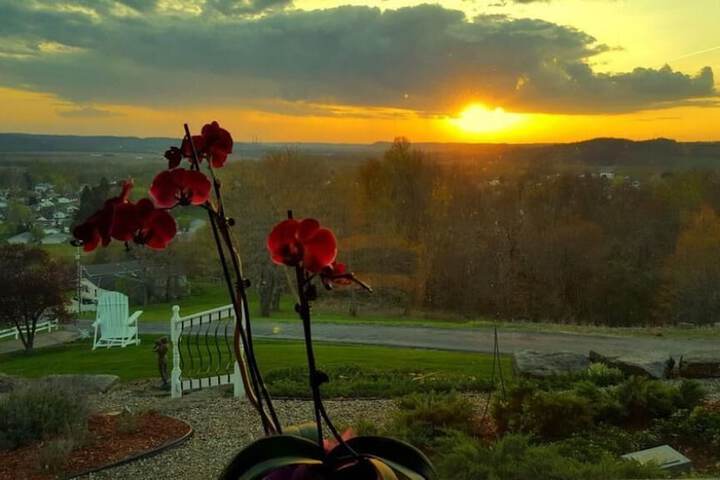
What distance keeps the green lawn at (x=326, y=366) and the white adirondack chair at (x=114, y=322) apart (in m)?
0.07

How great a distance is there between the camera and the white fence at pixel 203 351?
12.9ft

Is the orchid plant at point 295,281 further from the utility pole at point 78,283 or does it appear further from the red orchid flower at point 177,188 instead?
the utility pole at point 78,283

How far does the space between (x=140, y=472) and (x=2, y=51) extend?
193 centimetres

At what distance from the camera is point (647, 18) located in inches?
125

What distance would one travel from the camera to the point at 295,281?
0.52 metres

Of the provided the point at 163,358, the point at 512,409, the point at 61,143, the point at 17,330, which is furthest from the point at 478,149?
the point at 17,330

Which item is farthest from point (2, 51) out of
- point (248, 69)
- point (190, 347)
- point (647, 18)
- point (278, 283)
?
point (647, 18)

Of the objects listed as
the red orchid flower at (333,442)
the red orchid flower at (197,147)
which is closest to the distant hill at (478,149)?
the red orchid flower at (197,147)

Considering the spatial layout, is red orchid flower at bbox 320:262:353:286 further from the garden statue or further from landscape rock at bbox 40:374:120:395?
the garden statue

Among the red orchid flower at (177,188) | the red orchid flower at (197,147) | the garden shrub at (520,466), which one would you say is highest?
the red orchid flower at (197,147)

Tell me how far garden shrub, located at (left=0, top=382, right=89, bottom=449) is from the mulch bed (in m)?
0.06

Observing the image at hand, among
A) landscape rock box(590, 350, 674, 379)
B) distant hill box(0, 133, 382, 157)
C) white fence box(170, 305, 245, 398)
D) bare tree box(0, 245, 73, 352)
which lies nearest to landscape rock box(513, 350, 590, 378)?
landscape rock box(590, 350, 674, 379)

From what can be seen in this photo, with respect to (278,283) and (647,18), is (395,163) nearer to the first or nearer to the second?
(278,283)

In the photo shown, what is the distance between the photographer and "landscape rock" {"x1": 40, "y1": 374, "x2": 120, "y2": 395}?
3633 millimetres
